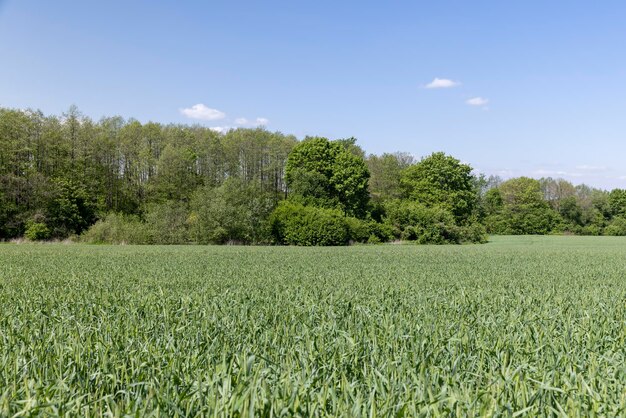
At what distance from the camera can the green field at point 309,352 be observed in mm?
3043

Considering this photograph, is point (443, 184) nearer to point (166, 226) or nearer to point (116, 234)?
point (166, 226)

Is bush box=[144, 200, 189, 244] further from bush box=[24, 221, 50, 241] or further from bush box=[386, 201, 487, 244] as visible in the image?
bush box=[386, 201, 487, 244]

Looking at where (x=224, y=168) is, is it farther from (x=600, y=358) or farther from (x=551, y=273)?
(x=600, y=358)

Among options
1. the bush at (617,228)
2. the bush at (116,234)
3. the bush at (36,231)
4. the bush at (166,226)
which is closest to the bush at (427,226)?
the bush at (166,226)

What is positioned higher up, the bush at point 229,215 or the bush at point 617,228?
the bush at point 229,215

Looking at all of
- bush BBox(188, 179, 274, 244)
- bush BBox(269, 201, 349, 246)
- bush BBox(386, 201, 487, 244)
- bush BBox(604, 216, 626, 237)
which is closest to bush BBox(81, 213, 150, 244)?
bush BBox(188, 179, 274, 244)

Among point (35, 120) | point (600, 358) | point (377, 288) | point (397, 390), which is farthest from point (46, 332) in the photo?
point (35, 120)

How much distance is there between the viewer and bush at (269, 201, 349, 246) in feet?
165

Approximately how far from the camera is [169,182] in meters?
57.7

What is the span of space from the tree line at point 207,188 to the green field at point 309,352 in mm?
38241

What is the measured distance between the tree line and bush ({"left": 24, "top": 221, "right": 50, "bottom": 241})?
0.12m

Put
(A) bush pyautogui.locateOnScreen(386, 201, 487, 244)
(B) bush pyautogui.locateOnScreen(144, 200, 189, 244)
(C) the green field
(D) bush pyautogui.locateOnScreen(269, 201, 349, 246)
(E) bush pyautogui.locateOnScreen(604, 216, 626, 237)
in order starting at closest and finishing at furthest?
(C) the green field < (B) bush pyautogui.locateOnScreen(144, 200, 189, 244) < (D) bush pyautogui.locateOnScreen(269, 201, 349, 246) < (A) bush pyautogui.locateOnScreen(386, 201, 487, 244) < (E) bush pyautogui.locateOnScreen(604, 216, 626, 237)

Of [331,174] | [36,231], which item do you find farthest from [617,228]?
[36,231]

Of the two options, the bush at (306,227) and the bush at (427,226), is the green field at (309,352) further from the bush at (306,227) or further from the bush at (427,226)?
the bush at (427,226)
